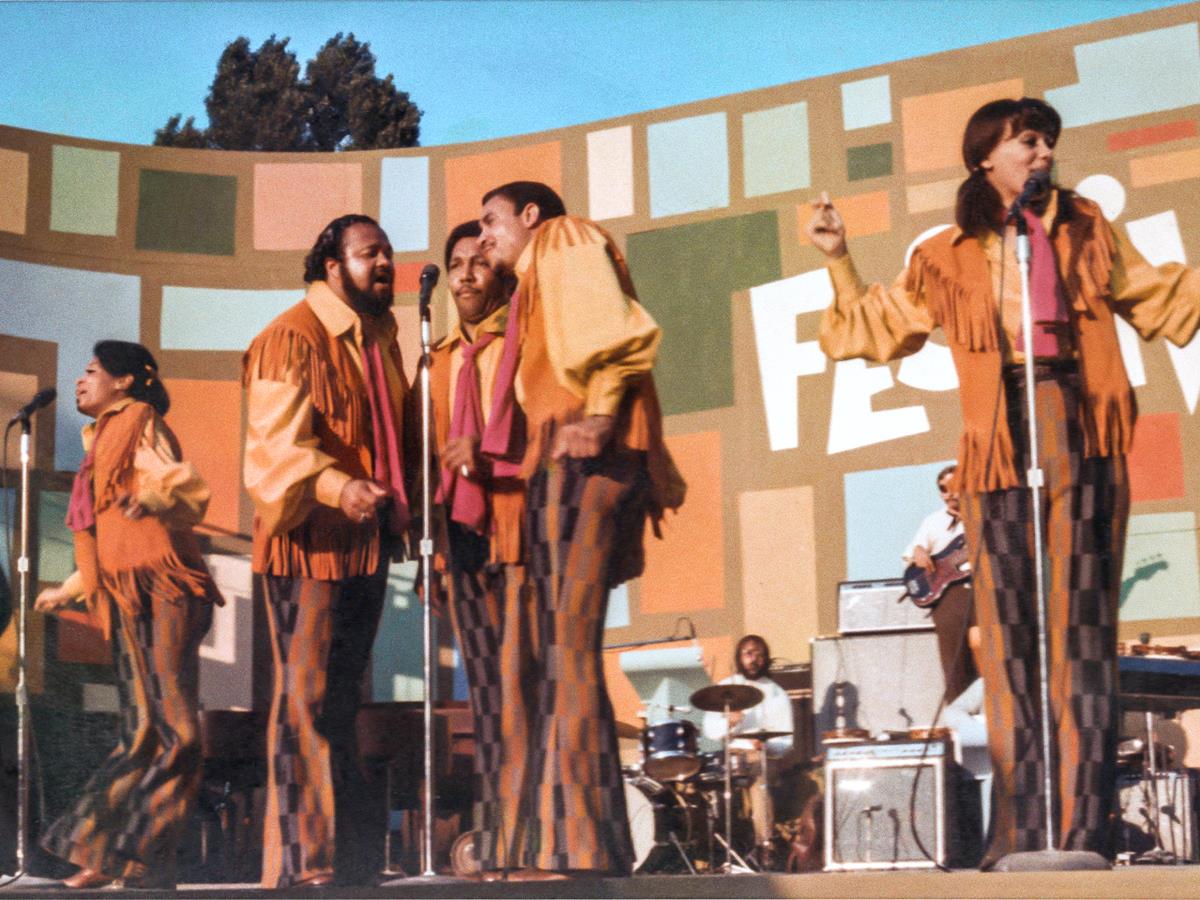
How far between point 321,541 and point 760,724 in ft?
5.07

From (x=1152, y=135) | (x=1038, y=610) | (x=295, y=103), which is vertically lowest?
(x=1038, y=610)

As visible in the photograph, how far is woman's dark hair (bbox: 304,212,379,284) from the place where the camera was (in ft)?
24.2

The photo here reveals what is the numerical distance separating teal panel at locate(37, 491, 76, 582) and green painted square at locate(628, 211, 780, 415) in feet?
7.33

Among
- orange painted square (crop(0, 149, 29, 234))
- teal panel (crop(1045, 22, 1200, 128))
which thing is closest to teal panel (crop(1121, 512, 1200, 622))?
teal panel (crop(1045, 22, 1200, 128))

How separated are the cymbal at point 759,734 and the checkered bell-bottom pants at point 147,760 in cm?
181

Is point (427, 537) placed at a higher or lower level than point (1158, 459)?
lower

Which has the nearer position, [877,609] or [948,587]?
[948,587]

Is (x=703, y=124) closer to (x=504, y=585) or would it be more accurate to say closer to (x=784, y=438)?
(x=784, y=438)

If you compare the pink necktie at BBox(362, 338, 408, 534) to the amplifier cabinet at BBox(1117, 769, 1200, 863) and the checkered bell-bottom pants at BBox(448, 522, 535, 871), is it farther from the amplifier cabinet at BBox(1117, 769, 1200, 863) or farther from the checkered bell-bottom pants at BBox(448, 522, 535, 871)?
the amplifier cabinet at BBox(1117, 769, 1200, 863)

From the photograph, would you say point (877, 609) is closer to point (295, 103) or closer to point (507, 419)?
point (507, 419)

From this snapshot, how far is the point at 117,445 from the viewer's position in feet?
24.7

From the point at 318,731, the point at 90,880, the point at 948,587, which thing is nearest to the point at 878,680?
the point at 948,587

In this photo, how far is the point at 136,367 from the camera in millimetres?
7750

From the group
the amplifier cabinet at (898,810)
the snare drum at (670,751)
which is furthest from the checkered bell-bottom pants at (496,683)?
the amplifier cabinet at (898,810)
